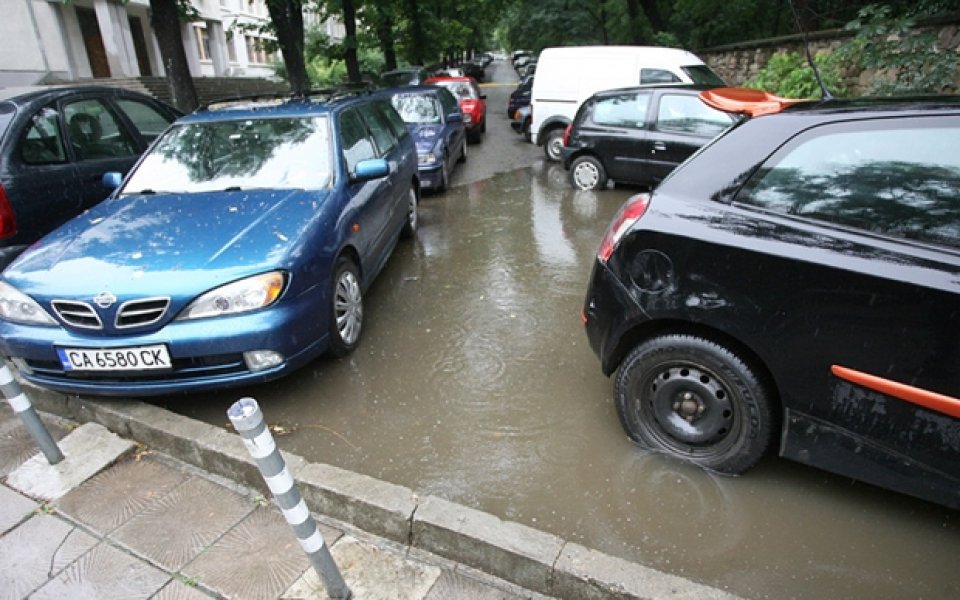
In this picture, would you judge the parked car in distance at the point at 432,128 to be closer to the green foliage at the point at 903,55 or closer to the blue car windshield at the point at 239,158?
the blue car windshield at the point at 239,158

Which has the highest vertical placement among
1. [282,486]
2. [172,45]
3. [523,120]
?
[172,45]

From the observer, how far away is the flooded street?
2275 millimetres

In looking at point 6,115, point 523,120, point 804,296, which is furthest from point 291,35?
point 804,296

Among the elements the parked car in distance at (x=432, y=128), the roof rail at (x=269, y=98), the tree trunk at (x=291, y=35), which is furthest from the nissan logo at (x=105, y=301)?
the tree trunk at (x=291, y=35)

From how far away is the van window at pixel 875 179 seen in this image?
2.13 meters

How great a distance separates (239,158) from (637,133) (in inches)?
226

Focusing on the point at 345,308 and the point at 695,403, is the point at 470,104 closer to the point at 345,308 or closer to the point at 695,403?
the point at 345,308

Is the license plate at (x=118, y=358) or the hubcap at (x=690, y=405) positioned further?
the license plate at (x=118, y=358)

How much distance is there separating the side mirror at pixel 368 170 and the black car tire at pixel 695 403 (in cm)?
243

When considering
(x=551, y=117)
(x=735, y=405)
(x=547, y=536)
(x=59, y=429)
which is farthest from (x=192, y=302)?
(x=551, y=117)

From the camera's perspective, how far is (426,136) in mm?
8945

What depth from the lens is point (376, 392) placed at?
355 cm

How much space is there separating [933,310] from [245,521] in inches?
116

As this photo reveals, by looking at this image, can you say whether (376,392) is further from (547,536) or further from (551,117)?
(551,117)
